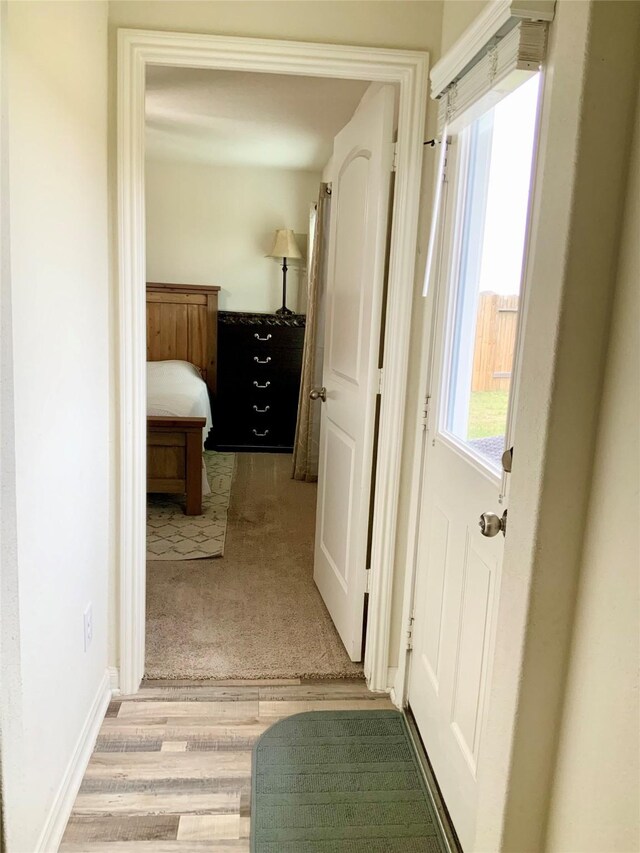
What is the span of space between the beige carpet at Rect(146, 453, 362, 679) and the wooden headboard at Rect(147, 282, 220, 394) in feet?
7.00

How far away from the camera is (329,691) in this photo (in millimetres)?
2332

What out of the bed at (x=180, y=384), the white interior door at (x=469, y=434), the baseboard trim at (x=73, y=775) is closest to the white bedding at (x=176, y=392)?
the bed at (x=180, y=384)

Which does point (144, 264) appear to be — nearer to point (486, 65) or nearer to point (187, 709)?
point (486, 65)

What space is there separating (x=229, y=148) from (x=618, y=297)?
183 inches

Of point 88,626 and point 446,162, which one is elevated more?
point 446,162

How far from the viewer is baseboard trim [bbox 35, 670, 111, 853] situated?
5.14 feet

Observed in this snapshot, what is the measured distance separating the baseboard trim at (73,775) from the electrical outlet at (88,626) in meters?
0.23

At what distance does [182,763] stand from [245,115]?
349 cm

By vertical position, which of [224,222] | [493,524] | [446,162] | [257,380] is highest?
[224,222]

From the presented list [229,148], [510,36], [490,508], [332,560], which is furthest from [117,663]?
[229,148]

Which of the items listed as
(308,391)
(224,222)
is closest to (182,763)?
(308,391)

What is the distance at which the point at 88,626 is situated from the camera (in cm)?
193

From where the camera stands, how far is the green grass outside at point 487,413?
1.53 meters

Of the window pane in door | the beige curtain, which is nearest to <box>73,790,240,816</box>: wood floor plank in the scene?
the window pane in door
